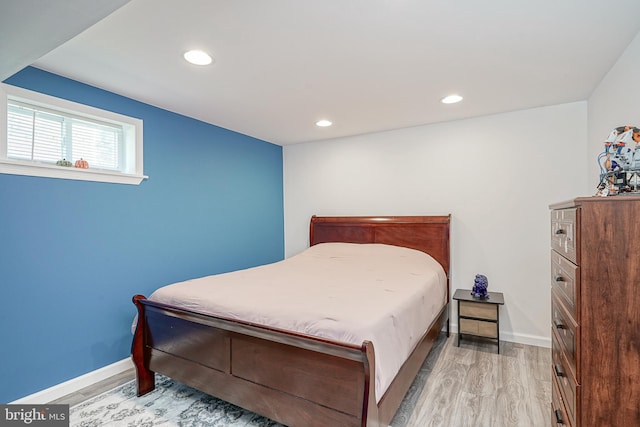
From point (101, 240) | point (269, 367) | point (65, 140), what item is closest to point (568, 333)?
point (269, 367)

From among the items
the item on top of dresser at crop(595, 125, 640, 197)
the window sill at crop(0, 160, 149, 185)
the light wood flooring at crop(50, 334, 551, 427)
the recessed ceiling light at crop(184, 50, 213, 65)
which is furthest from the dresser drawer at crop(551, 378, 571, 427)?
the window sill at crop(0, 160, 149, 185)

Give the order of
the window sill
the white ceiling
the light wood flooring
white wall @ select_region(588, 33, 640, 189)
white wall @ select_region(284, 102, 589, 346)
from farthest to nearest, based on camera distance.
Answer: white wall @ select_region(284, 102, 589, 346) < the window sill < the light wood flooring < white wall @ select_region(588, 33, 640, 189) < the white ceiling

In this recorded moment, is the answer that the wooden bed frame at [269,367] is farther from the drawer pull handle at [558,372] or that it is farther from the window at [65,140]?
the window at [65,140]

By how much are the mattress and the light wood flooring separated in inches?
17.1

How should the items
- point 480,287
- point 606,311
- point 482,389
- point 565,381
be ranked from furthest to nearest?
point 480,287
point 482,389
point 565,381
point 606,311

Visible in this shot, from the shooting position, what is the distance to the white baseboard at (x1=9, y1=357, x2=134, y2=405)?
2195 millimetres

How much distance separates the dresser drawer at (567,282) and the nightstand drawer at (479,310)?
1.34 m

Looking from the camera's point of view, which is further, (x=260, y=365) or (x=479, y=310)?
(x=479, y=310)

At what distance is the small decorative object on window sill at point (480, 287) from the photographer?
10.3ft

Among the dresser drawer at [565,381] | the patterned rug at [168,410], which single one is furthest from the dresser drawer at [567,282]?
the patterned rug at [168,410]

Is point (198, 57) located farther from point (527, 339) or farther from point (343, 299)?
point (527, 339)

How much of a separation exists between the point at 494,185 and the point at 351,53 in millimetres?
2195

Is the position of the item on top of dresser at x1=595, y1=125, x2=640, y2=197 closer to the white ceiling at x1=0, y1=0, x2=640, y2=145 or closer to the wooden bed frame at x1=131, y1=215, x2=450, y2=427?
the white ceiling at x1=0, y1=0, x2=640, y2=145

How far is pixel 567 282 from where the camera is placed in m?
1.41
